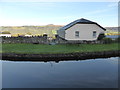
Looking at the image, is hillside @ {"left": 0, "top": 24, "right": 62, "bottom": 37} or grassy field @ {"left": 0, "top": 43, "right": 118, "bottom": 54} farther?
hillside @ {"left": 0, "top": 24, "right": 62, "bottom": 37}

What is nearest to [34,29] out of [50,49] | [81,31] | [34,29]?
[34,29]

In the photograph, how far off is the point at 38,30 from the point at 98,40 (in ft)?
280

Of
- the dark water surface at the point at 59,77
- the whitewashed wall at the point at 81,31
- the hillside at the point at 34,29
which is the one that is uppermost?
the hillside at the point at 34,29

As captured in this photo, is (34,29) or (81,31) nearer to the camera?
(81,31)

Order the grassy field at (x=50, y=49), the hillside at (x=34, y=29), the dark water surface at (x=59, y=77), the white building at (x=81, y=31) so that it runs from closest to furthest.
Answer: the dark water surface at (x=59, y=77) < the grassy field at (x=50, y=49) < the white building at (x=81, y=31) < the hillside at (x=34, y=29)

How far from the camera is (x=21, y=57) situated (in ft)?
69.2

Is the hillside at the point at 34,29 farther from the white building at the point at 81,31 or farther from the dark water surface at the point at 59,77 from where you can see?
the dark water surface at the point at 59,77

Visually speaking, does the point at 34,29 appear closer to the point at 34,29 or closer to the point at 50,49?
the point at 34,29

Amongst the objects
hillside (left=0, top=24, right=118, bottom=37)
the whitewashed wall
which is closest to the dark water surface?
the whitewashed wall

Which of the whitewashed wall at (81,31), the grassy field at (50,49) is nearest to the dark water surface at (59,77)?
the grassy field at (50,49)

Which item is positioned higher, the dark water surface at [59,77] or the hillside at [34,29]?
the hillside at [34,29]

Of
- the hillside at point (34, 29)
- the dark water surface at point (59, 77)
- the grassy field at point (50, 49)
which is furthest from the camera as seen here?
the hillside at point (34, 29)

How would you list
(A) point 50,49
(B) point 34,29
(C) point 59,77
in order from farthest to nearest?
1. (B) point 34,29
2. (A) point 50,49
3. (C) point 59,77

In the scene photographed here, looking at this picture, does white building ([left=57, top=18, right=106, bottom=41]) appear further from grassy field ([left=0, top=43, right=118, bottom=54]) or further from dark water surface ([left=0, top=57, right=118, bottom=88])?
dark water surface ([left=0, top=57, right=118, bottom=88])
